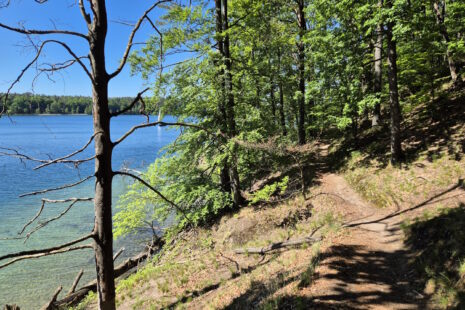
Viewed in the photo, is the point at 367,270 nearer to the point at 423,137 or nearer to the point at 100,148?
the point at 100,148

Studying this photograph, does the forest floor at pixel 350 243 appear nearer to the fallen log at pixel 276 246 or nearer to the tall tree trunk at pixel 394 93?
the fallen log at pixel 276 246

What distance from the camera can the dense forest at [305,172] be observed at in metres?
6.84

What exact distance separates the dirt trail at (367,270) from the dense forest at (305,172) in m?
0.05

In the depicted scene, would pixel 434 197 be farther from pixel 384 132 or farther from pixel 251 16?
pixel 251 16

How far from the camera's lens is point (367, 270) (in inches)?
266

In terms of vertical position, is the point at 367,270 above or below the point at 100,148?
below

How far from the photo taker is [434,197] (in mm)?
9266

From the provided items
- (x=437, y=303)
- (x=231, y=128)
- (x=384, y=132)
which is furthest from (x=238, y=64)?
(x=437, y=303)

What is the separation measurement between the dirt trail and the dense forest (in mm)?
45

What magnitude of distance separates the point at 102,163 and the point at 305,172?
1314 centimetres

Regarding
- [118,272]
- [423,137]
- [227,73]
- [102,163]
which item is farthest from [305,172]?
[102,163]

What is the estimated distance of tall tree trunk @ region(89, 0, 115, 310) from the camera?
143 inches

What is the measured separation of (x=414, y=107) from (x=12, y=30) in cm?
1880

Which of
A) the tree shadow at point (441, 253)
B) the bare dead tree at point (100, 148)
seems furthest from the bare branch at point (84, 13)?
the tree shadow at point (441, 253)
